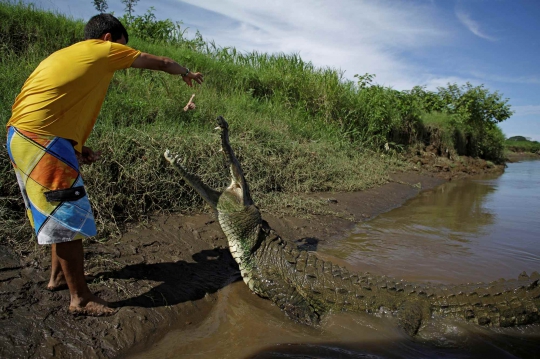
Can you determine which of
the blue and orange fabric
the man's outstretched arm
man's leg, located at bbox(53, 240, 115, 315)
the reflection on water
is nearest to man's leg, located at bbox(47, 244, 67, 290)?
man's leg, located at bbox(53, 240, 115, 315)

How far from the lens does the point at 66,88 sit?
229 cm

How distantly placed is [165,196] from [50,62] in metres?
2.10

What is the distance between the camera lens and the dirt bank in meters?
2.31

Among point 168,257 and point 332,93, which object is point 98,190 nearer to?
point 168,257

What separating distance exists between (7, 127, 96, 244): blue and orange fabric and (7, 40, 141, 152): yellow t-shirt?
2.8 inches

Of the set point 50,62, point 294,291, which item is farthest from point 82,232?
point 294,291

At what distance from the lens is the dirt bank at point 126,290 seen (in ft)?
7.59

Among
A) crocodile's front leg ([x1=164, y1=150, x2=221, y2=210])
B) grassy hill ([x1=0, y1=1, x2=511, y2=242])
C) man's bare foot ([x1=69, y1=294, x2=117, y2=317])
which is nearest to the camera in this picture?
man's bare foot ([x1=69, y1=294, x2=117, y2=317])

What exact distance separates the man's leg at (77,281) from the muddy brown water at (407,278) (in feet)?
1.53

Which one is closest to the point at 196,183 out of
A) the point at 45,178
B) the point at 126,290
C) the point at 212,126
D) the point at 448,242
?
the point at 126,290

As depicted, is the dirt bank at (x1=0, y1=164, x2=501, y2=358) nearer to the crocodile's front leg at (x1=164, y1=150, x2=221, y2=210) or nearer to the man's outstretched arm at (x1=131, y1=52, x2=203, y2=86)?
the crocodile's front leg at (x1=164, y1=150, x2=221, y2=210)

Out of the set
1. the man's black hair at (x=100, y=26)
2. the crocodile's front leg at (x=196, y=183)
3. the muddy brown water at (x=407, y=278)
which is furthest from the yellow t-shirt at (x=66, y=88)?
the muddy brown water at (x=407, y=278)

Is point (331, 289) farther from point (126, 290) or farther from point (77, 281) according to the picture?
point (77, 281)

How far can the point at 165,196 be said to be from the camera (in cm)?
416
